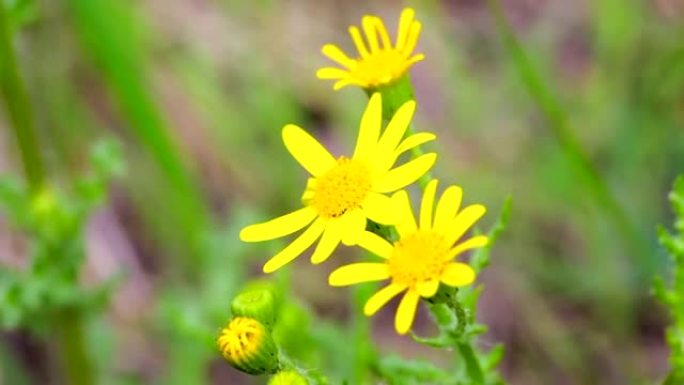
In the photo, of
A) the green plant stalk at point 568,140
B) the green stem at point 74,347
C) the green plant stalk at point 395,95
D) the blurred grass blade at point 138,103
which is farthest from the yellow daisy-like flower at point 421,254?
the blurred grass blade at point 138,103

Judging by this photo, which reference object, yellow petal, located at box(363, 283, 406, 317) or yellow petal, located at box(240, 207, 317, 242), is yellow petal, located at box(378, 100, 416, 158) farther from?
yellow petal, located at box(363, 283, 406, 317)

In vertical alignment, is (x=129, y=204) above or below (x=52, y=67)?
below

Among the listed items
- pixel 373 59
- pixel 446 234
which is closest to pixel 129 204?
pixel 373 59

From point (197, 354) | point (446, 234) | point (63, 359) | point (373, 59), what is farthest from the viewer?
point (197, 354)

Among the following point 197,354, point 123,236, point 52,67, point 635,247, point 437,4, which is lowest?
point 635,247

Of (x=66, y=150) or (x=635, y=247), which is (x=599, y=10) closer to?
(x=635, y=247)

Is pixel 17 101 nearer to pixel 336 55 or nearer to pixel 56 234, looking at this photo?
pixel 56 234
